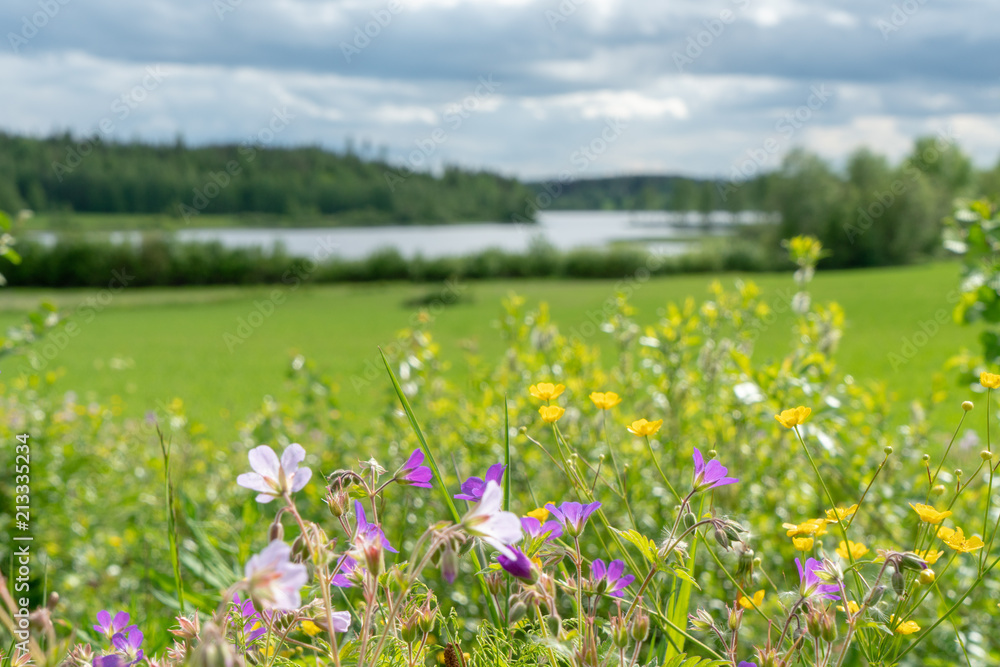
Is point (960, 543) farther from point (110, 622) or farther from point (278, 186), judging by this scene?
point (278, 186)

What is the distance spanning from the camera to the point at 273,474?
24.4 inches

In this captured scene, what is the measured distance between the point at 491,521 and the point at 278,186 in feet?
206

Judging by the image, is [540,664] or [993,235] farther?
[993,235]

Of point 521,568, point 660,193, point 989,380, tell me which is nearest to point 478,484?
point 521,568

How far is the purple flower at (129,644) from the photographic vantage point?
2.38 feet

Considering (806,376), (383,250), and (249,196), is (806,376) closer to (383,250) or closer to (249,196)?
(383,250)

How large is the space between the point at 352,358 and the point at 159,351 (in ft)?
18.5

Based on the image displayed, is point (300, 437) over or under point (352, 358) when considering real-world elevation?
over

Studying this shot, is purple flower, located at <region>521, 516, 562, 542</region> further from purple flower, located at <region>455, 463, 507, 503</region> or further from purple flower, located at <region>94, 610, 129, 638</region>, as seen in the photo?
purple flower, located at <region>94, 610, 129, 638</region>

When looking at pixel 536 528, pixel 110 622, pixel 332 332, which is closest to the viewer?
pixel 536 528

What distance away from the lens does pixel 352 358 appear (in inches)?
634

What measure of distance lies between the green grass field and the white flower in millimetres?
2796

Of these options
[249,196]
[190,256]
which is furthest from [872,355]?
[249,196]

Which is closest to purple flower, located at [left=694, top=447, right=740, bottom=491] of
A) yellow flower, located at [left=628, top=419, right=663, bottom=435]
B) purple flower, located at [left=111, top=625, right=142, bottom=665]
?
yellow flower, located at [left=628, top=419, right=663, bottom=435]
